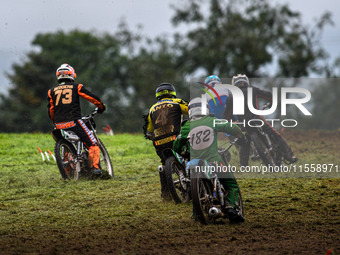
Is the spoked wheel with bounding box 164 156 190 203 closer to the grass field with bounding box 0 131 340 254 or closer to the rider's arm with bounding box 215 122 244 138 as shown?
the grass field with bounding box 0 131 340 254

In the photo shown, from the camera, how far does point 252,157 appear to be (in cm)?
1251

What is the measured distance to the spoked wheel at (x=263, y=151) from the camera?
491 inches

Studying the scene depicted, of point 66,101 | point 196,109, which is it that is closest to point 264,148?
point 66,101

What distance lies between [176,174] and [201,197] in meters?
1.71

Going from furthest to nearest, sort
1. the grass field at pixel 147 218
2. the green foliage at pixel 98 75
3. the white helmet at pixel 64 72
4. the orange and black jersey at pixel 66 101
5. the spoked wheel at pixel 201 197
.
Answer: the green foliage at pixel 98 75 < the white helmet at pixel 64 72 < the orange and black jersey at pixel 66 101 < the spoked wheel at pixel 201 197 < the grass field at pixel 147 218

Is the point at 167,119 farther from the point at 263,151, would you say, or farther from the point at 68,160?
the point at 263,151

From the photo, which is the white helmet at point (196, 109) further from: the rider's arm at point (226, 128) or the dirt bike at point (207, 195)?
the dirt bike at point (207, 195)

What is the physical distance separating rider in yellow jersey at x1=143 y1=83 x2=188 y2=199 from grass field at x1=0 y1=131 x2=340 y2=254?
3.08ft

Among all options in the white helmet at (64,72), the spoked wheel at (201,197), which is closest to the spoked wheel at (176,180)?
the spoked wheel at (201,197)

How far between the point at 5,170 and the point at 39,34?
36243mm

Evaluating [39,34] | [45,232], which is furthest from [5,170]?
[39,34]

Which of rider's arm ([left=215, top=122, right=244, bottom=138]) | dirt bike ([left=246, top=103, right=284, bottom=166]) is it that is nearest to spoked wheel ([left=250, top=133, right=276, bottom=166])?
dirt bike ([left=246, top=103, right=284, bottom=166])

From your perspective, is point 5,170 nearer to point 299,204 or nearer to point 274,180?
point 274,180

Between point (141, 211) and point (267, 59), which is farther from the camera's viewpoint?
point (267, 59)
